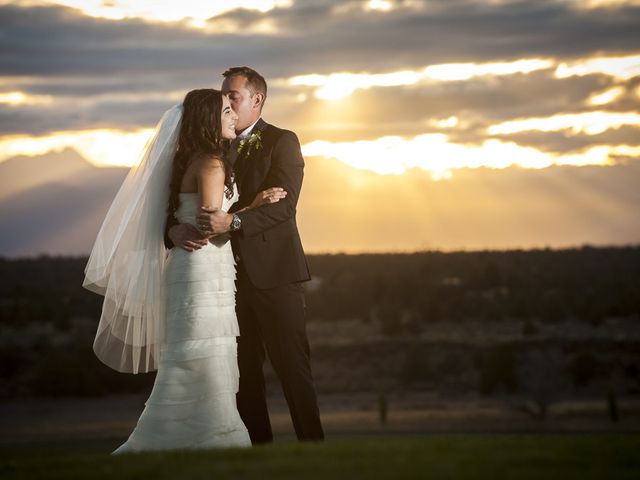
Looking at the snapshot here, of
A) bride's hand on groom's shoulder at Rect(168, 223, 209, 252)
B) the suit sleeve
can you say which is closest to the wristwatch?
the suit sleeve

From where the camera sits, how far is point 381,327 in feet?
186

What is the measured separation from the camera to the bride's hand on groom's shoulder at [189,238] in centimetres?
943

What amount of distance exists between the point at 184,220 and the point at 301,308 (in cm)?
113

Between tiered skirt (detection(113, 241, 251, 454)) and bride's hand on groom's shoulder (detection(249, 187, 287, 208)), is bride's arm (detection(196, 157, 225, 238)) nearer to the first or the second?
tiered skirt (detection(113, 241, 251, 454))

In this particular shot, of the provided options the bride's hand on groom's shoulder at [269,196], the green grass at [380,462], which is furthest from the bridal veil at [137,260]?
the green grass at [380,462]

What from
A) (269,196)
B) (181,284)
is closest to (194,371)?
(181,284)

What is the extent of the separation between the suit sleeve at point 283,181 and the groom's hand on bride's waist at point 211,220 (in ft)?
1.07

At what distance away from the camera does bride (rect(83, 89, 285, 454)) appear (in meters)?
9.38

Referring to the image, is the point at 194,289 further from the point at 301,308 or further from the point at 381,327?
the point at 381,327

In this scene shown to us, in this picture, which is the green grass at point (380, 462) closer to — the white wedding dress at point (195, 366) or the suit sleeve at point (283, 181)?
the white wedding dress at point (195, 366)

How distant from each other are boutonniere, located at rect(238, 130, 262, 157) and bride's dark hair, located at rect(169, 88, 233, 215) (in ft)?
1.46

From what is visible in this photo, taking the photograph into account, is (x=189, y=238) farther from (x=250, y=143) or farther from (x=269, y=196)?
(x=250, y=143)

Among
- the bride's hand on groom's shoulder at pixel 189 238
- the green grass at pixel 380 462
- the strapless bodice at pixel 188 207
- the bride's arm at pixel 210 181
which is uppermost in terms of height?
the bride's arm at pixel 210 181

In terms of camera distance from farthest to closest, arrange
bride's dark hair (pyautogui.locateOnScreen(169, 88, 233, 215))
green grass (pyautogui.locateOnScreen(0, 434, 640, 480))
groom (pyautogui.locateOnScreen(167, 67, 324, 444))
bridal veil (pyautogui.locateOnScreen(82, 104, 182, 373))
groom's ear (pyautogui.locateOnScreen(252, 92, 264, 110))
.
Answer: groom's ear (pyautogui.locateOnScreen(252, 92, 264, 110))
bridal veil (pyautogui.locateOnScreen(82, 104, 182, 373))
groom (pyautogui.locateOnScreen(167, 67, 324, 444))
bride's dark hair (pyautogui.locateOnScreen(169, 88, 233, 215))
green grass (pyautogui.locateOnScreen(0, 434, 640, 480))
